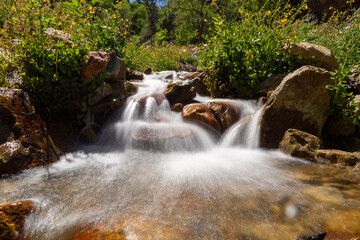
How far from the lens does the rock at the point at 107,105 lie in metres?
4.30

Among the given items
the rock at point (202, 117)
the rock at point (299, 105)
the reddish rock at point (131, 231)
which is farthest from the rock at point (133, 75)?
the reddish rock at point (131, 231)

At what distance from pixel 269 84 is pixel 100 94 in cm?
393

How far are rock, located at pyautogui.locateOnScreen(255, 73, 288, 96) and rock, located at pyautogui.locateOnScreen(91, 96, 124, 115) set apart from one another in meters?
3.42

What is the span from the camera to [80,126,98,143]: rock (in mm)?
3852

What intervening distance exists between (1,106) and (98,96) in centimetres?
165

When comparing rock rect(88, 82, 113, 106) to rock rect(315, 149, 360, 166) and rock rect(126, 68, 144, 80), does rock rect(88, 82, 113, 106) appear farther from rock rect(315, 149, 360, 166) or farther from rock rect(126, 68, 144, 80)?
rock rect(315, 149, 360, 166)

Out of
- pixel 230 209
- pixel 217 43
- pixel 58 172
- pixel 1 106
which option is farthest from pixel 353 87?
pixel 1 106

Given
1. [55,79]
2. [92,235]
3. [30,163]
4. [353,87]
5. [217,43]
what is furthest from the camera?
[217,43]

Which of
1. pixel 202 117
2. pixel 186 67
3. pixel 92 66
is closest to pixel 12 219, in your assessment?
pixel 92 66

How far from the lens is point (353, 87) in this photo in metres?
4.08

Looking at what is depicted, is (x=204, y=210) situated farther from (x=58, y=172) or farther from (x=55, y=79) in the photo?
(x=55, y=79)

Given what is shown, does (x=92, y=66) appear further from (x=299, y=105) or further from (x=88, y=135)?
(x=299, y=105)

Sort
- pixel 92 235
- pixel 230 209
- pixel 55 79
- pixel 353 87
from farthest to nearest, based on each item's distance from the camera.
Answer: pixel 353 87, pixel 55 79, pixel 230 209, pixel 92 235

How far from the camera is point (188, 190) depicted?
2.40 meters
